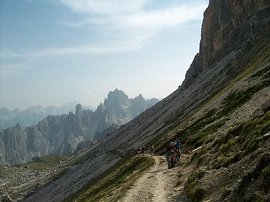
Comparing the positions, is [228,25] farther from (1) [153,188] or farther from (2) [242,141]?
(1) [153,188]

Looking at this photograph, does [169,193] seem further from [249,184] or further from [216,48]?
[216,48]

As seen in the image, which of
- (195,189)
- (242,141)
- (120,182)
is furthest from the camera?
(120,182)

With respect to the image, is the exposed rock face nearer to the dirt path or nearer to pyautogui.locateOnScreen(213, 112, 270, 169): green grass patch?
pyautogui.locateOnScreen(213, 112, 270, 169): green grass patch

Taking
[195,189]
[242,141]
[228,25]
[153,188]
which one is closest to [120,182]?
[153,188]

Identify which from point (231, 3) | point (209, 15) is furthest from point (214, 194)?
point (209, 15)

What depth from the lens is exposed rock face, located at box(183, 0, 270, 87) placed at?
138 metres

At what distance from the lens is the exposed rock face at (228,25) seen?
138 meters

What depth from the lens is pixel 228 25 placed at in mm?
166375

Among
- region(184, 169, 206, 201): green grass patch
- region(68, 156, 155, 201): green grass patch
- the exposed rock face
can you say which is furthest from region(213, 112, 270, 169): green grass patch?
the exposed rock face

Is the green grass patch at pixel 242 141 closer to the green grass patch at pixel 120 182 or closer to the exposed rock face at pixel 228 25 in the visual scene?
the green grass patch at pixel 120 182

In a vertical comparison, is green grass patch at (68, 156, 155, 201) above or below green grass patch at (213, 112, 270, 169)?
below

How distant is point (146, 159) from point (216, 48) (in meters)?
122

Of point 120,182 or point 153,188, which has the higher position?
point 153,188

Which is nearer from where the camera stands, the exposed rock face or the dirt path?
the dirt path
